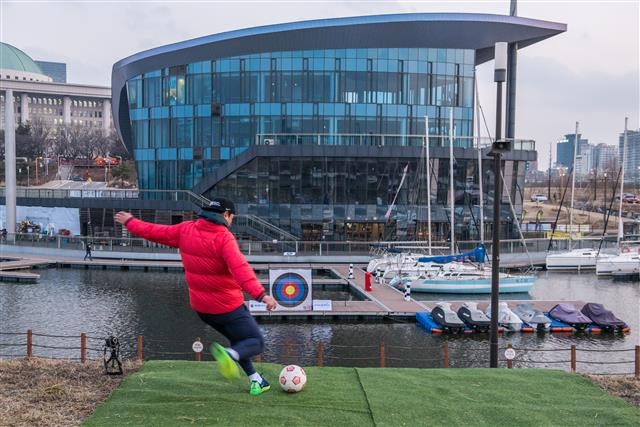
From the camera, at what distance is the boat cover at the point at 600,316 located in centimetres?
2486

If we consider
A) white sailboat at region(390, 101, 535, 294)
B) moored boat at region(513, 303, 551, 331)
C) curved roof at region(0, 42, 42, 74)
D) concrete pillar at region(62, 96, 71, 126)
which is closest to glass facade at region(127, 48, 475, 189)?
white sailboat at region(390, 101, 535, 294)

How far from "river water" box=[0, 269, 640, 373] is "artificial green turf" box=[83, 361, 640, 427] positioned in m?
7.08

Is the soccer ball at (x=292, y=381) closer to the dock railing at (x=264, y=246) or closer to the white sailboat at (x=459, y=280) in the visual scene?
the white sailboat at (x=459, y=280)

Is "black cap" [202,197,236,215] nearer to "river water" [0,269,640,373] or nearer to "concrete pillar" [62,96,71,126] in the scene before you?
"river water" [0,269,640,373]

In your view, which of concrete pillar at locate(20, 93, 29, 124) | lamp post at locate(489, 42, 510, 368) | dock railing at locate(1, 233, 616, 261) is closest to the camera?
lamp post at locate(489, 42, 510, 368)

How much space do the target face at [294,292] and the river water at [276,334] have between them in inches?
35.6

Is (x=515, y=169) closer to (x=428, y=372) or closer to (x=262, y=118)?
(x=262, y=118)

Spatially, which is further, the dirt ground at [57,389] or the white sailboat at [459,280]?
the white sailboat at [459,280]

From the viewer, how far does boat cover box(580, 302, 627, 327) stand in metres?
24.9

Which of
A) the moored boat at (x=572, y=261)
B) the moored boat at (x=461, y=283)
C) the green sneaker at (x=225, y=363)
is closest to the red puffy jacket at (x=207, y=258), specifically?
the green sneaker at (x=225, y=363)

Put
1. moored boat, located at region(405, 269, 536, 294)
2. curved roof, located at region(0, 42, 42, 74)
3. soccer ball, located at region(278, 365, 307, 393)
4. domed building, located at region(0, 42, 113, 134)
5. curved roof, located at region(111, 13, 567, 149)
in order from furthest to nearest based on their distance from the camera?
1. curved roof, located at region(0, 42, 42, 74)
2. domed building, located at region(0, 42, 113, 134)
3. curved roof, located at region(111, 13, 567, 149)
4. moored boat, located at region(405, 269, 536, 294)
5. soccer ball, located at region(278, 365, 307, 393)

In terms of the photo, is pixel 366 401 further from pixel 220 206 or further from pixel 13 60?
pixel 13 60

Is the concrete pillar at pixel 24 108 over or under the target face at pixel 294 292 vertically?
over

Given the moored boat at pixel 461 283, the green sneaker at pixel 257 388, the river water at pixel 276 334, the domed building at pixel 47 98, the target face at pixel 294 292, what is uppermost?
the domed building at pixel 47 98
